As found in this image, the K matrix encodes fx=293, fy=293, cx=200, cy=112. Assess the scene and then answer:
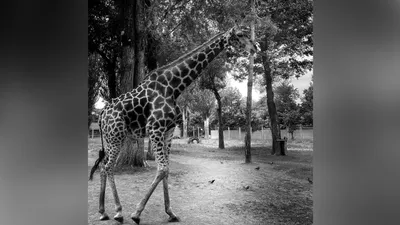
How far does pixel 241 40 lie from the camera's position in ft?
8.09

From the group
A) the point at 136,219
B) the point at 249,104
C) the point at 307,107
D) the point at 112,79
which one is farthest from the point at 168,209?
the point at 307,107

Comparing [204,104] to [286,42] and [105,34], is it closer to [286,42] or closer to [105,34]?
[286,42]

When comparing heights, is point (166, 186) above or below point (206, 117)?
below

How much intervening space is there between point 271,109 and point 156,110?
100 centimetres

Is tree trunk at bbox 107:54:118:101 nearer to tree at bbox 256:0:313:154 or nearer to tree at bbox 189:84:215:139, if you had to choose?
tree at bbox 189:84:215:139

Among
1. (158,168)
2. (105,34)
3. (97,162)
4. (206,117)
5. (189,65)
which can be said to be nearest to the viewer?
(158,168)

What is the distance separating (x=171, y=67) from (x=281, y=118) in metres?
1.06

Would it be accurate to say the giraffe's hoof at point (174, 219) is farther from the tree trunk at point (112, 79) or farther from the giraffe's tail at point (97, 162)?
the tree trunk at point (112, 79)
